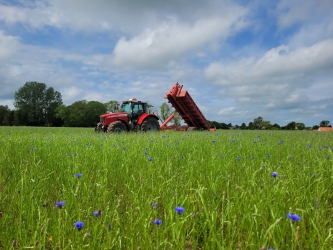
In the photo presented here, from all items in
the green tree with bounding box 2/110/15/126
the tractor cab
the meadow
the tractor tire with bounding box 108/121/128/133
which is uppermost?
the green tree with bounding box 2/110/15/126

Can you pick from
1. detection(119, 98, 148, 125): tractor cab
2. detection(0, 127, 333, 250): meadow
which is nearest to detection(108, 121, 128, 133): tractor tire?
detection(119, 98, 148, 125): tractor cab

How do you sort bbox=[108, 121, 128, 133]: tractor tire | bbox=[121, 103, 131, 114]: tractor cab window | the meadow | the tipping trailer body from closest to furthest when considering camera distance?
the meadow < bbox=[108, 121, 128, 133]: tractor tire < bbox=[121, 103, 131, 114]: tractor cab window < the tipping trailer body

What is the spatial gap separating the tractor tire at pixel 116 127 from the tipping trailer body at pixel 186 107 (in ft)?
14.1

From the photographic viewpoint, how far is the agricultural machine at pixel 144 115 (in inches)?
556

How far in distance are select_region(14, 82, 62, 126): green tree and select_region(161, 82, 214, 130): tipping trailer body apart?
59.2 meters

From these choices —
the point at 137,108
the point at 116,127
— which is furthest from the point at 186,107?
the point at 116,127

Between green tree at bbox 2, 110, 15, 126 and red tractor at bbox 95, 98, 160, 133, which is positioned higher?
green tree at bbox 2, 110, 15, 126

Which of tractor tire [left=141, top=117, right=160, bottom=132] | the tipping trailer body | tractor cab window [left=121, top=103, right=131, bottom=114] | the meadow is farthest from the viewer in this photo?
the tipping trailer body

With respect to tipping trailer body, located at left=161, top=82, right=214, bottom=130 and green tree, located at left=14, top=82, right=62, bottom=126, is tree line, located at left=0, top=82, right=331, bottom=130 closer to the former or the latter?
green tree, located at left=14, top=82, right=62, bottom=126

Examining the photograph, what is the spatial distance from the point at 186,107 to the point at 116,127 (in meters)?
6.21

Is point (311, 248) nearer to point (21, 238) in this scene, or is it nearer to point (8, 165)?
point (21, 238)

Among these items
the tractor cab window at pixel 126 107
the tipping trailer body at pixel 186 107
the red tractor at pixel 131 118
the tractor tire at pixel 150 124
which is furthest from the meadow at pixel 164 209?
the tipping trailer body at pixel 186 107

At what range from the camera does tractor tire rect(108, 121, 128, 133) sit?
43.1ft

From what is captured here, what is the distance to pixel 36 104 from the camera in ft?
228
